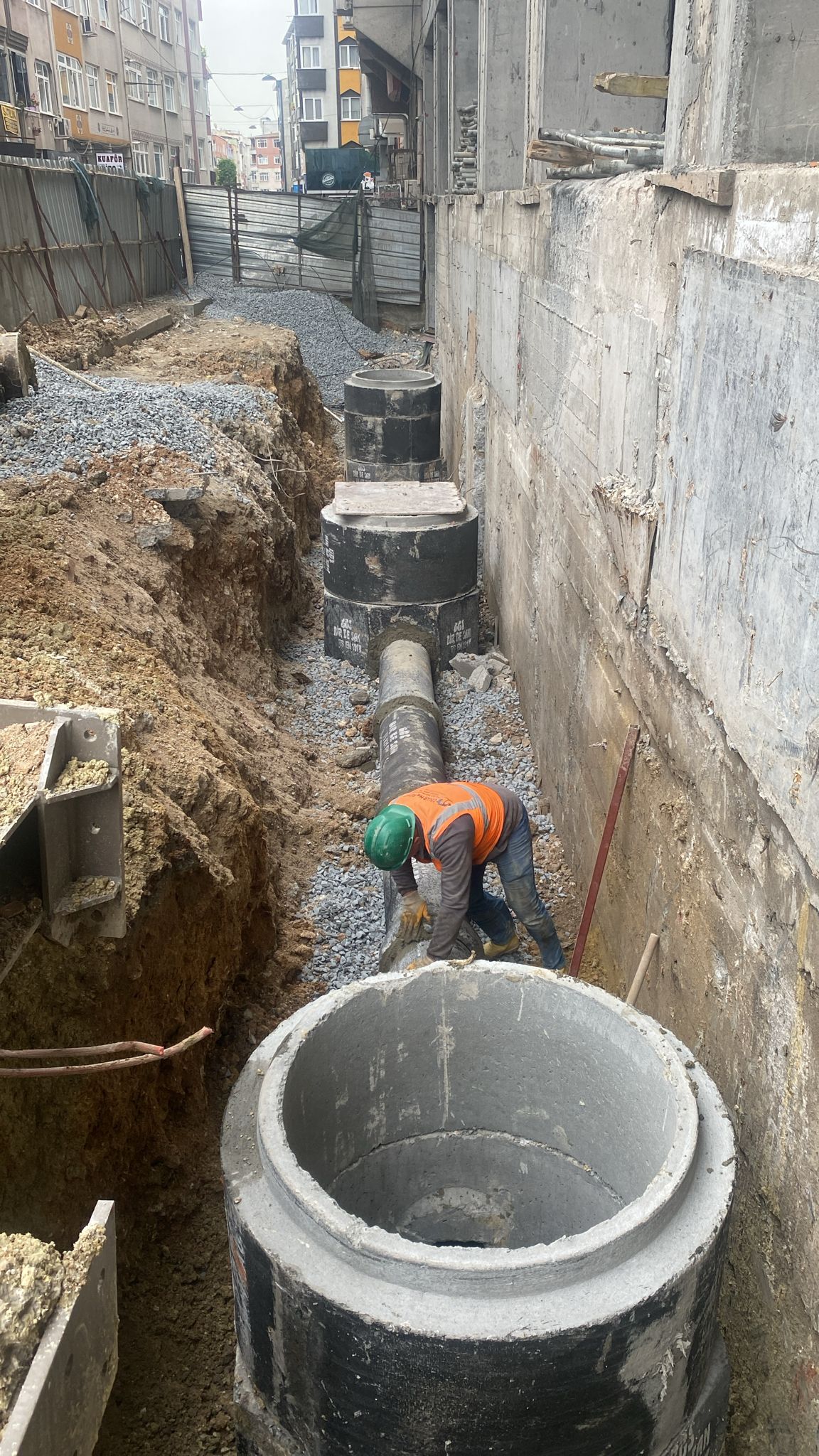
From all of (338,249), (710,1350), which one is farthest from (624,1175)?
(338,249)

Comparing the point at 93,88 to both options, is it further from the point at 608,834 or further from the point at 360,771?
the point at 608,834

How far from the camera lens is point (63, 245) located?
15820 millimetres

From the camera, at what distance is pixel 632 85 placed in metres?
4.91

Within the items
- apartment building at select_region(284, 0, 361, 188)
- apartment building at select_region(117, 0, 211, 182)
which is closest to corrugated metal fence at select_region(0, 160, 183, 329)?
apartment building at select_region(117, 0, 211, 182)

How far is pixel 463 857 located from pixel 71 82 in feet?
129

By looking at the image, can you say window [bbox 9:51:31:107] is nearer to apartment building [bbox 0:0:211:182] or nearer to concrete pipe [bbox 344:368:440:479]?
apartment building [bbox 0:0:211:182]

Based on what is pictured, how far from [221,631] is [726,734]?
17.7 feet

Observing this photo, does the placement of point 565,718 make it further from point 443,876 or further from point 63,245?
point 63,245

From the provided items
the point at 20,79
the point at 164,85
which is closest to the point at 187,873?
the point at 20,79

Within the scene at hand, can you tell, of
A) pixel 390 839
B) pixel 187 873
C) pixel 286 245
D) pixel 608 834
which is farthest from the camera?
pixel 286 245

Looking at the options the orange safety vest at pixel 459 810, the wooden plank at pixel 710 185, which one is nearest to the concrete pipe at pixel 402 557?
the orange safety vest at pixel 459 810

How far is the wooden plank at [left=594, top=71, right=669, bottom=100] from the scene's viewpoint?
4898mm

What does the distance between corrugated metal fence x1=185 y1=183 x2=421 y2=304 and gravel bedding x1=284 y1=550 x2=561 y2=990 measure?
18356 millimetres

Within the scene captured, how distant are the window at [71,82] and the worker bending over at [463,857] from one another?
37334mm
